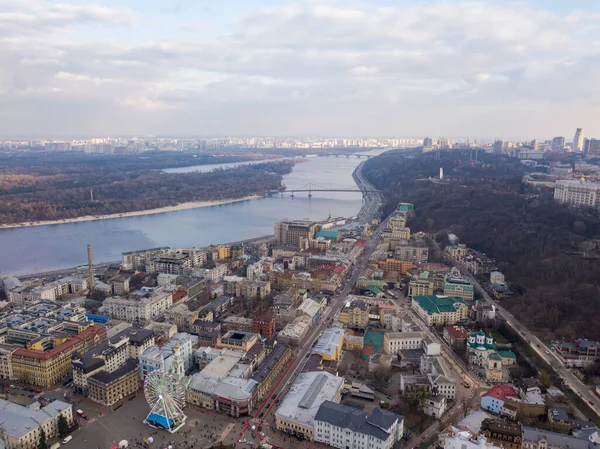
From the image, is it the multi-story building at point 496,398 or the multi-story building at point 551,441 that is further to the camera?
the multi-story building at point 496,398

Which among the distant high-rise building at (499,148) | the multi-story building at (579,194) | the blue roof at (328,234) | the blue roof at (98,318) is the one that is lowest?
the blue roof at (98,318)

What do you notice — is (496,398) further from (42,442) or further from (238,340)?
(42,442)

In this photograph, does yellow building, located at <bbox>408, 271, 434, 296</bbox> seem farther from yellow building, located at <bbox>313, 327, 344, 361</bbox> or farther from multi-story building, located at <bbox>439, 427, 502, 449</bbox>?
multi-story building, located at <bbox>439, 427, 502, 449</bbox>

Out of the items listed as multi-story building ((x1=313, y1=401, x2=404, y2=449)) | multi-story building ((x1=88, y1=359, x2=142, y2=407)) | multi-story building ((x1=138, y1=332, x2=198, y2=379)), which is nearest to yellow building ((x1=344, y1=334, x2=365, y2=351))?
multi-story building ((x1=313, y1=401, x2=404, y2=449))

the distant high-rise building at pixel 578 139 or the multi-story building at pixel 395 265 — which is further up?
the distant high-rise building at pixel 578 139

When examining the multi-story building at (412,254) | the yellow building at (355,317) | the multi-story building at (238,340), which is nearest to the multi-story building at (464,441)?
the multi-story building at (238,340)

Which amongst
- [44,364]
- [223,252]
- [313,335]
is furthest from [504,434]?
[223,252]

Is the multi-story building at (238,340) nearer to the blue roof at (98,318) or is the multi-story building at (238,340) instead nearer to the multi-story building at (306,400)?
the multi-story building at (306,400)
